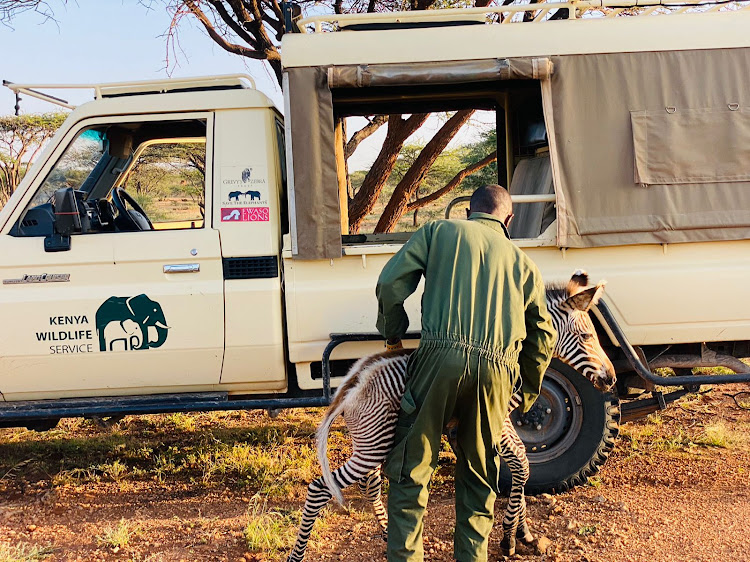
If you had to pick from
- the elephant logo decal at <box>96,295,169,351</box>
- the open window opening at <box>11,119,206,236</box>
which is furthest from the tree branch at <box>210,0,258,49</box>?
the elephant logo decal at <box>96,295,169,351</box>

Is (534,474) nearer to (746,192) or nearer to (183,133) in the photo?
(746,192)

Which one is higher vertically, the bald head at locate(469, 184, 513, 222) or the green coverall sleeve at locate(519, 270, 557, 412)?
the bald head at locate(469, 184, 513, 222)

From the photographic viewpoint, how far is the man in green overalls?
279cm

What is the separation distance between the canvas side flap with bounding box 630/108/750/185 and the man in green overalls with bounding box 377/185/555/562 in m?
1.40

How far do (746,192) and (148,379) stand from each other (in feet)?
11.4

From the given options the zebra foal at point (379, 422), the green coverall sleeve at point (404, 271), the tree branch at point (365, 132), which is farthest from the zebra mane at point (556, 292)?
the tree branch at point (365, 132)

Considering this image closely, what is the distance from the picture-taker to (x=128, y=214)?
14.2 feet

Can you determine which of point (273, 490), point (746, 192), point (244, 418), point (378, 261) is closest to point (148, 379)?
point (273, 490)

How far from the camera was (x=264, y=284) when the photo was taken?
3.91 meters

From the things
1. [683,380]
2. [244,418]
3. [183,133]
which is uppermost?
[183,133]

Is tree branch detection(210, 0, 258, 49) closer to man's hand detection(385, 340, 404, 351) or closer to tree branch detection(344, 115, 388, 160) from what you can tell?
tree branch detection(344, 115, 388, 160)

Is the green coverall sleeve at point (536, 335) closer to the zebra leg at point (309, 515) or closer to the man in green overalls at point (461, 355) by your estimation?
the man in green overalls at point (461, 355)

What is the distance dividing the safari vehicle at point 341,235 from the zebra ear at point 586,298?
0.82 feet

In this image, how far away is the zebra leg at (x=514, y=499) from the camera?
3.43m
